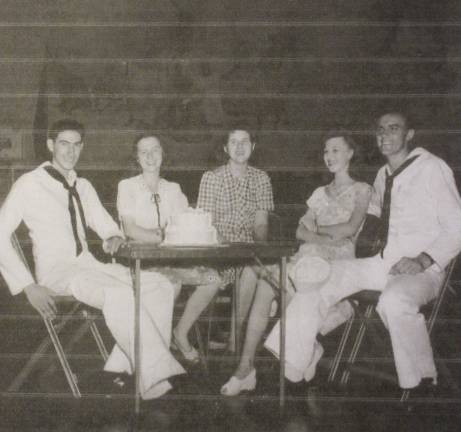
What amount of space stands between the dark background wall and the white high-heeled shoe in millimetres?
2180

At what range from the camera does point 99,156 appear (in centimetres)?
530

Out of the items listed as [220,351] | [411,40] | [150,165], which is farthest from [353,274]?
[411,40]

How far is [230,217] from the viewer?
3.82 meters

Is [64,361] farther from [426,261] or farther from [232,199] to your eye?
[426,261]

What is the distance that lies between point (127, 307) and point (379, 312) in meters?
1.22

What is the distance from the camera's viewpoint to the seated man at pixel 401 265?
3.00 metres

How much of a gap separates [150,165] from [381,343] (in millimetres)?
2005

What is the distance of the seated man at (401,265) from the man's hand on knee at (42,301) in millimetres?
1072

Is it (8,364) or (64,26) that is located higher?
(64,26)

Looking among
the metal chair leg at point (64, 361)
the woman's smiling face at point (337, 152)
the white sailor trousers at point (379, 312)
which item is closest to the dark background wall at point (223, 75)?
the woman's smiling face at point (337, 152)

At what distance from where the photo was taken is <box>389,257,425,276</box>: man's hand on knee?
3.17m

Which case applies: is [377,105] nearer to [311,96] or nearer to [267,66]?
[311,96]

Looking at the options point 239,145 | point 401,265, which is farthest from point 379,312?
point 239,145

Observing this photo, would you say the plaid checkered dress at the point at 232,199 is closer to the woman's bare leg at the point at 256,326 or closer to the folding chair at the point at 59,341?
the woman's bare leg at the point at 256,326
